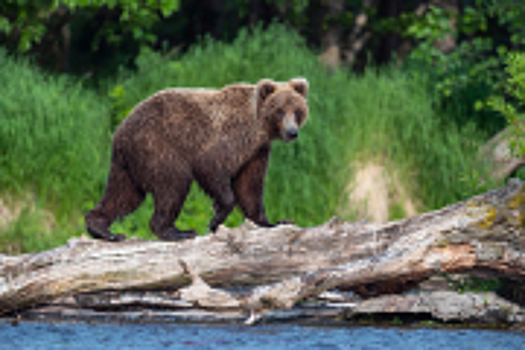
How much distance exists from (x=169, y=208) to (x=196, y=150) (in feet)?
1.53

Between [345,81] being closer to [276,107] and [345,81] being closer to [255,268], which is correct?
[276,107]

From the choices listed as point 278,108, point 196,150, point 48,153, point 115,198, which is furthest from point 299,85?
point 48,153

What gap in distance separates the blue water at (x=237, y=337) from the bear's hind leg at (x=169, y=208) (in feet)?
2.11

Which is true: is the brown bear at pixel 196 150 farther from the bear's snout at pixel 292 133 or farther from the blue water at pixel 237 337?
the blue water at pixel 237 337

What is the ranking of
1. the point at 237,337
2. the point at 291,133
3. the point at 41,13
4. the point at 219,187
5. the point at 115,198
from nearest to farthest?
the point at 237,337 < the point at 219,187 < the point at 291,133 < the point at 115,198 < the point at 41,13

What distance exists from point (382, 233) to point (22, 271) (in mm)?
2479

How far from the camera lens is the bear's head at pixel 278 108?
595 cm

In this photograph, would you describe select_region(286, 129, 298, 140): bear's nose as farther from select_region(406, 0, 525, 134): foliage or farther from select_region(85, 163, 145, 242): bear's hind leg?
select_region(406, 0, 525, 134): foliage

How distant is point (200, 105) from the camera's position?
5945 millimetres

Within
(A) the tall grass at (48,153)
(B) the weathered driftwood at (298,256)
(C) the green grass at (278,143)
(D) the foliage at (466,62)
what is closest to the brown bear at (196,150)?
(B) the weathered driftwood at (298,256)

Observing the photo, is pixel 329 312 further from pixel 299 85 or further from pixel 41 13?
pixel 41 13

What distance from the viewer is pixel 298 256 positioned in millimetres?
5445

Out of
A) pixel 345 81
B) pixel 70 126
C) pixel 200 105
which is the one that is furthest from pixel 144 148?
pixel 345 81

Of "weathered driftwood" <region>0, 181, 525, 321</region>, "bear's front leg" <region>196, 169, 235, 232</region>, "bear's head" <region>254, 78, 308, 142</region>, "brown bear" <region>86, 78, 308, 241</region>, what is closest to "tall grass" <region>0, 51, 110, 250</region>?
"brown bear" <region>86, 78, 308, 241</region>
